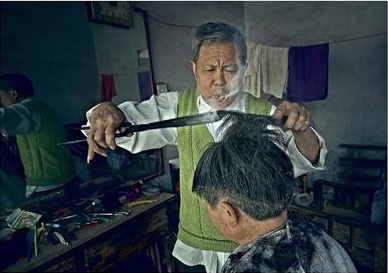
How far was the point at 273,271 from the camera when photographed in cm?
62

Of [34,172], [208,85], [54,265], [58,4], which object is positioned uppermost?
[58,4]

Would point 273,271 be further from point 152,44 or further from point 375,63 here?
point 375,63

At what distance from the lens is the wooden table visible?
33.8 inches

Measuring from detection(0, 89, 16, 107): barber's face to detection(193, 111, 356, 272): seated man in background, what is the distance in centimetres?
53

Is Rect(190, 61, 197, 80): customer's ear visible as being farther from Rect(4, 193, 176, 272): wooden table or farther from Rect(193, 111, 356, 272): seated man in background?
Rect(4, 193, 176, 272): wooden table

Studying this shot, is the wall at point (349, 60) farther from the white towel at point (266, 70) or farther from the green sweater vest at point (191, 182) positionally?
the green sweater vest at point (191, 182)

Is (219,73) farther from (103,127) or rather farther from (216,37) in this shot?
(103,127)

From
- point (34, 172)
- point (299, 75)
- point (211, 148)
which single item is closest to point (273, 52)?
point (299, 75)

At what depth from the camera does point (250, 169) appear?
0.65 meters

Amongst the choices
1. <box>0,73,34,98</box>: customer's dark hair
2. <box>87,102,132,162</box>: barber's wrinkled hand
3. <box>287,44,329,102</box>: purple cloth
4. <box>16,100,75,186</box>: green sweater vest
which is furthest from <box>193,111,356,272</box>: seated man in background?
<box>287,44,329,102</box>: purple cloth

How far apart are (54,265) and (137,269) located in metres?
0.34

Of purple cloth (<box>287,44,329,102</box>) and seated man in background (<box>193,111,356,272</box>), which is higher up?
purple cloth (<box>287,44,329,102</box>)

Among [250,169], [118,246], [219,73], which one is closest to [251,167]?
[250,169]

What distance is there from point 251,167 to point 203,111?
21 centimetres
